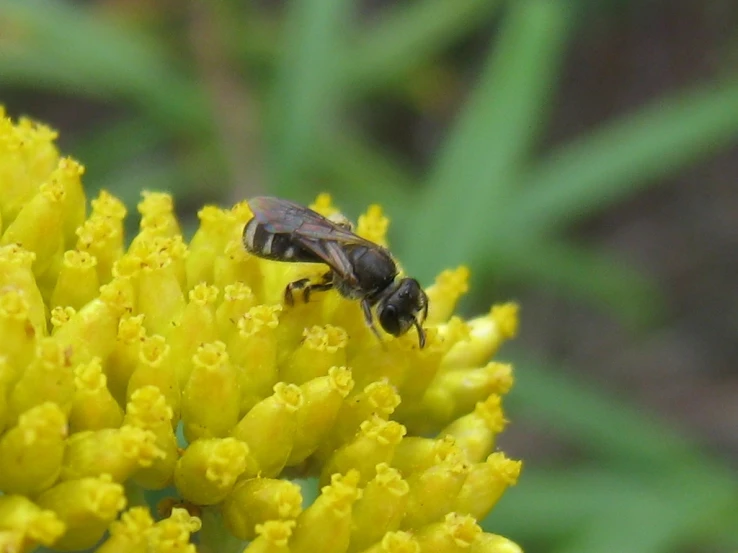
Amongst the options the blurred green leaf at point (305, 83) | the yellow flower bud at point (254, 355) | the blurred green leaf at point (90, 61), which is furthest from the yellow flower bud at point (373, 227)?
the blurred green leaf at point (90, 61)

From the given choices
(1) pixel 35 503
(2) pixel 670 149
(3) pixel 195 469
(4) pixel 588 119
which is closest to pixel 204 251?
(3) pixel 195 469

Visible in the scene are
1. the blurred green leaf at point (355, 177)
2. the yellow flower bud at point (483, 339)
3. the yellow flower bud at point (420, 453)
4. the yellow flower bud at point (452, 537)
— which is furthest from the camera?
the blurred green leaf at point (355, 177)

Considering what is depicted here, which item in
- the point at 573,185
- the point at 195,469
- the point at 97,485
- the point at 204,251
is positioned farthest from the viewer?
the point at 573,185

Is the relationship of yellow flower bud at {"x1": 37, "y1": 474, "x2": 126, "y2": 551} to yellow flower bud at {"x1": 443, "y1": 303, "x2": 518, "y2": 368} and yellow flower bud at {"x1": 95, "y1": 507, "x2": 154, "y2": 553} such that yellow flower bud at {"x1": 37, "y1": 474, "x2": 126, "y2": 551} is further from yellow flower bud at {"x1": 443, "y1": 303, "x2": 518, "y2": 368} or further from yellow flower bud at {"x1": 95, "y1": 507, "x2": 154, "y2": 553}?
yellow flower bud at {"x1": 443, "y1": 303, "x2": 518, "y2": 368}

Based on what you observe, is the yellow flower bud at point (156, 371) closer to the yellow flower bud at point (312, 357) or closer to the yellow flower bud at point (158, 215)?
the yellow flower bud at point (312, 357)

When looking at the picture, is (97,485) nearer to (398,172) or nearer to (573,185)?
(573,185)
